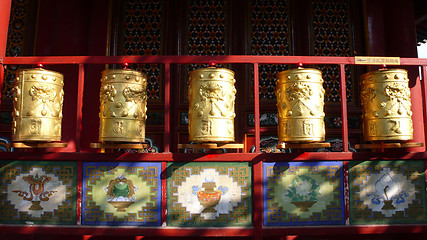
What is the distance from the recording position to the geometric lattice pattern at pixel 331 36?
188 inches

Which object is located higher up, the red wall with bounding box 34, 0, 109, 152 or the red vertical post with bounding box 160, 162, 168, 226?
the red wall with bounding box 34, 0, 109, 152

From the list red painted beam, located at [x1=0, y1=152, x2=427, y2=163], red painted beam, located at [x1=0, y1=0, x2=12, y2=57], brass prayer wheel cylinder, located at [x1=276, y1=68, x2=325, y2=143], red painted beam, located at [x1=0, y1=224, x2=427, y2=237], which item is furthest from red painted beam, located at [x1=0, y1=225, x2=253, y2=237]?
red painted beam, located at [x1=0, y1=0, x2=12, y2=57]

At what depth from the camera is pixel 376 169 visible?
9.45 feet

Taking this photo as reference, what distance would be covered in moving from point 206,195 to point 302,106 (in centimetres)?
118

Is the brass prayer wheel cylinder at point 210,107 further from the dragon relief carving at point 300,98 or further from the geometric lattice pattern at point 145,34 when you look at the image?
the geometric lattice pattern at point 145,34

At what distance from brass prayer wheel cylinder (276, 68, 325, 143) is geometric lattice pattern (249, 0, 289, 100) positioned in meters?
1.79

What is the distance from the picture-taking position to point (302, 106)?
2.83 metres

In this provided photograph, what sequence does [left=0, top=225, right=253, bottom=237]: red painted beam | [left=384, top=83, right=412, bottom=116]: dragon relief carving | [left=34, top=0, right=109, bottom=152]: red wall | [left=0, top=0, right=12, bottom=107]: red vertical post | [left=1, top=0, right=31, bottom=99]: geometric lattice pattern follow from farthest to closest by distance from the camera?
[left=1, top=0, right=31, bottom=99]: geometric lattice pattern, [left=34, top=0, right=109, bottom=152]: red wall, [left=0, top=0, right=12, bottom=107]: red vertical post, [left=384, top=83, right=412, bottom=116]: dragon relief carving, [left=0, top=225, right=253, bottom=237]: red painted beam

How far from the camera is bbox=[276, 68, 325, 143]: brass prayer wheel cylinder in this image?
2824 mm

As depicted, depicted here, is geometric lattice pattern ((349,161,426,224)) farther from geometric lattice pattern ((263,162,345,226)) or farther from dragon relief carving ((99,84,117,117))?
dragon relief carving ((99,84,117,117))

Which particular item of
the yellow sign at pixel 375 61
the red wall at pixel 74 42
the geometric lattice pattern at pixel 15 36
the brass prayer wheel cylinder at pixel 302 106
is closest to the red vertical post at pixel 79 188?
the red wall at pixel 74 42

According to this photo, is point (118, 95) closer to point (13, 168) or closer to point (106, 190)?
point (106, 190)

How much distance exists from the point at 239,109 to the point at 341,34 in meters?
2.00

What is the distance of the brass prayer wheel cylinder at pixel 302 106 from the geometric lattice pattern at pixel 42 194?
1.99 metres
